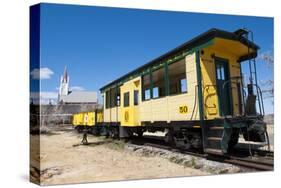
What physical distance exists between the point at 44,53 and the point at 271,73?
19.2ft

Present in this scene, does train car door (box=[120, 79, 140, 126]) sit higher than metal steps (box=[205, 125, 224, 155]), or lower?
higher

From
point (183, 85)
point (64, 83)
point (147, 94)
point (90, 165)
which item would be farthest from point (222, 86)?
point (64, 83)

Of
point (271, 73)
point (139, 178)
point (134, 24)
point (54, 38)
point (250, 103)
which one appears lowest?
point (139, 178)

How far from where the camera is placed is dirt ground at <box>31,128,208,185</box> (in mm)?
7086

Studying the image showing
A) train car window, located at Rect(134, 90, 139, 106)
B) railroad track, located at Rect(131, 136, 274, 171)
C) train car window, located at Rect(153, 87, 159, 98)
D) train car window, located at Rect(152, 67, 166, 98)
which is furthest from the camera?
train car window, located at Rect(134, 90, 139, 106)

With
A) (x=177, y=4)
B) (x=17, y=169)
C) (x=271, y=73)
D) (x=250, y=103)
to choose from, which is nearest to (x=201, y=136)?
(x=250, y=103)

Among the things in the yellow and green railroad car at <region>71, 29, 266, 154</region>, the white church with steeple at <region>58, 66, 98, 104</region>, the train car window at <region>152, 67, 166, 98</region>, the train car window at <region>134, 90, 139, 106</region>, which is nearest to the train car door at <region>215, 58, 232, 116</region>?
the yellow and green railroad car at <region>71, 29, 266, 154</region>

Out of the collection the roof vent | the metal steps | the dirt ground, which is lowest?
the dirt ground

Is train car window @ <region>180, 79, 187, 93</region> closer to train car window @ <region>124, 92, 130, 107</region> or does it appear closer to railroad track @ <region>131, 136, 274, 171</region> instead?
railroad track @ <region>131, 136, 274, 171</region>

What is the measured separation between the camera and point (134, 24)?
828 cm

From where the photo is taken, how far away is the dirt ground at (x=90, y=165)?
709 cm

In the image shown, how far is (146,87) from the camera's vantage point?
10.2 metres

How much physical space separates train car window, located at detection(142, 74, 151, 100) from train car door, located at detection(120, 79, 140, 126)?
31 centimetres
